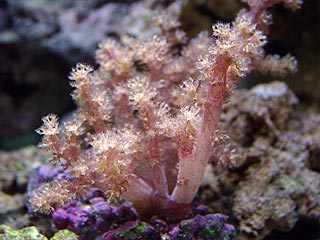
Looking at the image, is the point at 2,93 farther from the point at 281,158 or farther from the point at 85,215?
the point at 281,158

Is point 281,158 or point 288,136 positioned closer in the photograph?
point 281,158

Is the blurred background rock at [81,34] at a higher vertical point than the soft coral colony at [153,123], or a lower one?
higher

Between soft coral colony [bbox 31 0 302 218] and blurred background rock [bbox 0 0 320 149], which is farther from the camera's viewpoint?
blurred background rock [bbox 0 0 320 149]

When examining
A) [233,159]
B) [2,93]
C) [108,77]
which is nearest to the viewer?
[233,159]

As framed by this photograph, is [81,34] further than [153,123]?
Yes

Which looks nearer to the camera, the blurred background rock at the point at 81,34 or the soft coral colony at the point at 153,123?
the soft coral colony at the point at 153,123

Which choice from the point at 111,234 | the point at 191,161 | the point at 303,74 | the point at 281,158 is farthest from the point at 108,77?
the point at 303,74

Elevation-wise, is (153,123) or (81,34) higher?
(81,34)

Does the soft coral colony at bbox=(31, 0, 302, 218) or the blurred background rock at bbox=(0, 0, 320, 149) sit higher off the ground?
the blurred background rock at bbox=(0, 0, 320, 149)
